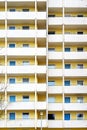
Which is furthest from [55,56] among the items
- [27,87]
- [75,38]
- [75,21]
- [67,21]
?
[27,87]

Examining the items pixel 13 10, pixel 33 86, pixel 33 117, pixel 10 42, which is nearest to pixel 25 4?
pixel 13 10

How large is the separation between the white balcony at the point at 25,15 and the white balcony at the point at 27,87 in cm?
840

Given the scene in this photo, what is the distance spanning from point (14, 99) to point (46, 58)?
21.0 ft

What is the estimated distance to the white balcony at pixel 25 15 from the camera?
4988 cm

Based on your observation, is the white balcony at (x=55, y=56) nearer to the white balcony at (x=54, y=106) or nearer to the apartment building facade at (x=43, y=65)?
the apartment building facade at (x=43, y=65)

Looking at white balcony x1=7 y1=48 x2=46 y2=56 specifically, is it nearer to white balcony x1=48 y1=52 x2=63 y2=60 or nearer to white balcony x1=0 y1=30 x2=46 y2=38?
white balcony x1=0 y1=30 x2=46 y2=38

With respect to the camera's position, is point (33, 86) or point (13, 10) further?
point (13, 10)

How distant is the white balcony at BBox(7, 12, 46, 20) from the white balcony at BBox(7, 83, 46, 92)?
840 centimetres

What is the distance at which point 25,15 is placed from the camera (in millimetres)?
50125

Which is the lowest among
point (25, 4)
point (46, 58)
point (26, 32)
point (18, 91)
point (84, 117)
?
point (84, 117)

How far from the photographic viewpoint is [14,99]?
1932 inches

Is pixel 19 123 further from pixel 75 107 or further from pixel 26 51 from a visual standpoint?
pixel 26 51

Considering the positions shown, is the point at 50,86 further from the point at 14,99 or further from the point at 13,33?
the point at 13,33

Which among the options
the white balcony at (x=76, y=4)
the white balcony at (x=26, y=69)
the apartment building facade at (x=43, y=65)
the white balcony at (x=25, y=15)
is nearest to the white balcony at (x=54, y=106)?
the apartment building facade at (x=43, y=65)
